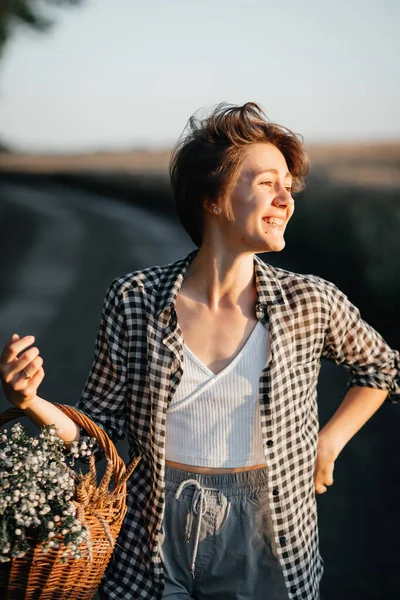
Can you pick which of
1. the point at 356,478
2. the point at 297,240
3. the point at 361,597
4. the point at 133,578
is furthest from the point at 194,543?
the point at 297,240

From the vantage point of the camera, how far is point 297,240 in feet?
15.6

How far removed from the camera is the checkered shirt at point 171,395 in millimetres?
1968

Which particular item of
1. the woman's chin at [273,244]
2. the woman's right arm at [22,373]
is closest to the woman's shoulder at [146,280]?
the woman's chin at [273,244]

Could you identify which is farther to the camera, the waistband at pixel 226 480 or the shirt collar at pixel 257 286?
the shirt collar at pixel 257 286

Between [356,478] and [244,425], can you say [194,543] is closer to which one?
[244,425]

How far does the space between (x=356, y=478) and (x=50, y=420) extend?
238 centimetres

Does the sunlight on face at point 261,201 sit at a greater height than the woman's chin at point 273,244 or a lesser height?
greater

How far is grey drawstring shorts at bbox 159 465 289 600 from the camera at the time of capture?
6.37ft

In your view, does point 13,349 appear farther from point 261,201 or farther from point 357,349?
point 357,349

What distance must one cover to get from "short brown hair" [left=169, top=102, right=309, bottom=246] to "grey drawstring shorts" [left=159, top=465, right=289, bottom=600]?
0.65m

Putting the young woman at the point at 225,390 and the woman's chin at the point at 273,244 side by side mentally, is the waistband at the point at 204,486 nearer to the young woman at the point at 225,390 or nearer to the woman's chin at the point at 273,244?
the young woman at the point at 225,390

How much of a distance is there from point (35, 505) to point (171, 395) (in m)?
0.46

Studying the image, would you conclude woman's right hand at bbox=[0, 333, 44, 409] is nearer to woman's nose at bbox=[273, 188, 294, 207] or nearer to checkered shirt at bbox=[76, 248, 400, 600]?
checkered shirt at bbox=[76, 248, 400, 600]

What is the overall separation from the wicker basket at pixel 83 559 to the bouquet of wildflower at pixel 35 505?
1.0 inches
